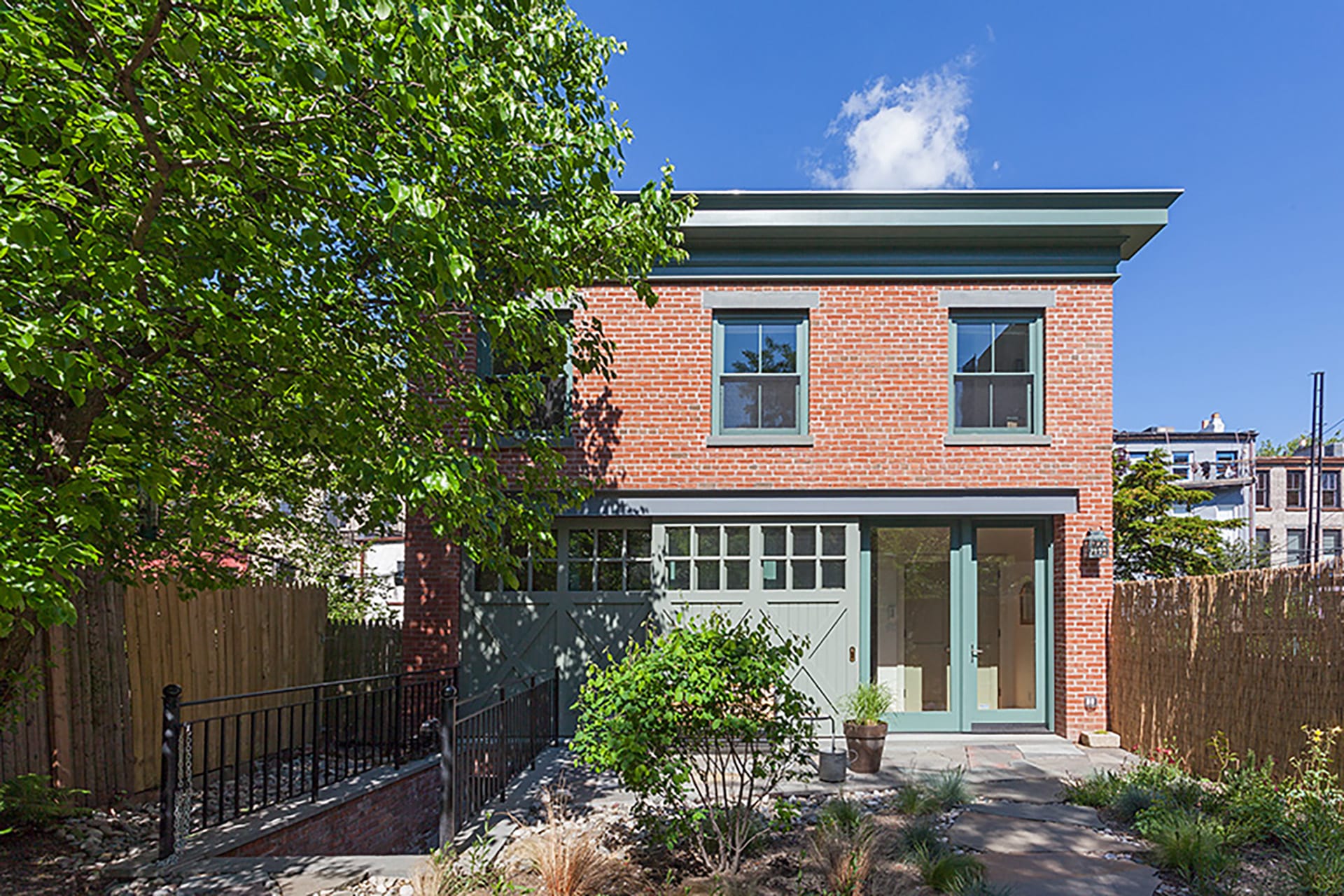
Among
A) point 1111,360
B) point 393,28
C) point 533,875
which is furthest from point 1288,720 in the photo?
point 393,28

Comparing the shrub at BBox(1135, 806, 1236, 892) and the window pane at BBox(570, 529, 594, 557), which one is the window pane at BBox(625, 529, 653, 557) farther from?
the shrub at BBox(1135, 806, 1236, 892)

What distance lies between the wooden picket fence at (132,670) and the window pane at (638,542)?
423 centimetres

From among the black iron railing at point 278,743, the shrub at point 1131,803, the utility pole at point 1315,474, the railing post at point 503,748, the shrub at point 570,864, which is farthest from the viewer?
the utility pole at point 1315,474

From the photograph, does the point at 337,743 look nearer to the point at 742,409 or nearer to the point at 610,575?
the point at 610,575

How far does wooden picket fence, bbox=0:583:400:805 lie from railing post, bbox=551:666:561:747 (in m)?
3.29

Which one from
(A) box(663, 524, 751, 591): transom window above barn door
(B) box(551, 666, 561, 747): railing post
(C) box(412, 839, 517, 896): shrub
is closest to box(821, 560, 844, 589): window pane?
(A) box(663, 524, 751, 591): transom window above barn door

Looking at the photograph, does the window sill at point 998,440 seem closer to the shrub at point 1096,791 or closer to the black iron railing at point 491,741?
the shrub at point 1096,791

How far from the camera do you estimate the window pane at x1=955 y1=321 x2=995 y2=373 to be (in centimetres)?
1069

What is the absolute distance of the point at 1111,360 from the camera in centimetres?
1034

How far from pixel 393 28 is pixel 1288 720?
865 centimetres

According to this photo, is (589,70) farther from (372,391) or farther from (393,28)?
(372,391)

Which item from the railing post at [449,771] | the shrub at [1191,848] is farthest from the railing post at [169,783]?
the shrub at [1191,848]

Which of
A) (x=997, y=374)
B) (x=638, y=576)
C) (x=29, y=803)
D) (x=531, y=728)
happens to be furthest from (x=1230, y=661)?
(x=29, y=803)

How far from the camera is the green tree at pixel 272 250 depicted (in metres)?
4.02
